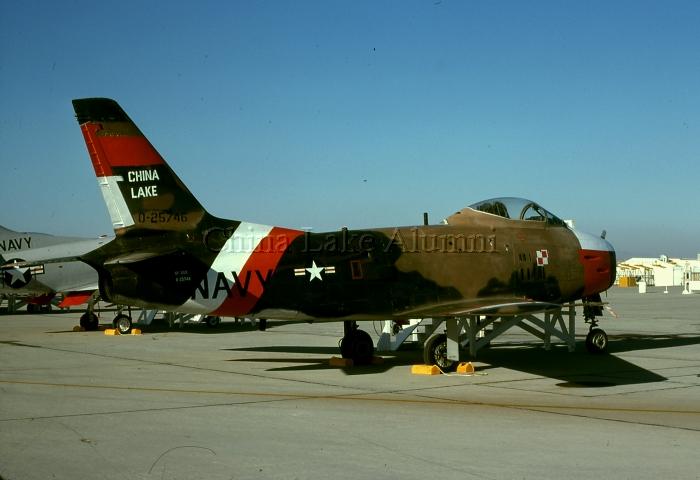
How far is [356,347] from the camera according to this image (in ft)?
58.5

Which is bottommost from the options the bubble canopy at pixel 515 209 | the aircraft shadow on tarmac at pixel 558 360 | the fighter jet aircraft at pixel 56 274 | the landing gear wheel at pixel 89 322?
the aircraft shadow on tarmac at pixel 558 360

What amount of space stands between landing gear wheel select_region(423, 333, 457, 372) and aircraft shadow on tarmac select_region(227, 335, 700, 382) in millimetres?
979

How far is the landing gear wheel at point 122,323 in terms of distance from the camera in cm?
2900

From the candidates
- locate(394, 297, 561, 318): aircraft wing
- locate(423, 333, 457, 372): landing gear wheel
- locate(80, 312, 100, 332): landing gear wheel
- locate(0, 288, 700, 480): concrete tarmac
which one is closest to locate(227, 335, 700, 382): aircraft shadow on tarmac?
locate(0, 288, 700, 480): concrete tarmac

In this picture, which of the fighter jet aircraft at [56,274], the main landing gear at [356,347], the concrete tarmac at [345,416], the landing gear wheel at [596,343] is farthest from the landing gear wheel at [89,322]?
the landing gear wheel at [596,343]

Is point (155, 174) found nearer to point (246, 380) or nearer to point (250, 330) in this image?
point (246, 380)

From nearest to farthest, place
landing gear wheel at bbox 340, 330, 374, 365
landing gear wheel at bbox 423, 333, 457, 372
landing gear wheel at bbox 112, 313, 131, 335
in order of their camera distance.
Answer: landing gear wheel at bbox 423, 333, 457, 372, landing gear wheel at bbox 340, 330, 374, 365, landing gear wheel at bbox 112, 313, 131, 335

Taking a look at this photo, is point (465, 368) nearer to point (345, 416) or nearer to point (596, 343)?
point (596, 343)

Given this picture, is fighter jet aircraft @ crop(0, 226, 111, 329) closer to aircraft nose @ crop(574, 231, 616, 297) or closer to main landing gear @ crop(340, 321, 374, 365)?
main landing gear @ crop(340, 321, 374, 365)

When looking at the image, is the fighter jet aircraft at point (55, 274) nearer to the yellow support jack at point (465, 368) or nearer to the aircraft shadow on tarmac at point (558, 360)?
the aircraft shadow on tarmac at point (558, 360)

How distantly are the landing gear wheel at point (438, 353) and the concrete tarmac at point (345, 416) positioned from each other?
604 millimetres

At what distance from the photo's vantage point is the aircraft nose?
734 inches

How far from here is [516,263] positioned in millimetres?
17516

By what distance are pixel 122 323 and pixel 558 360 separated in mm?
16797
